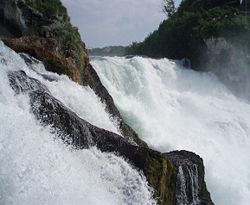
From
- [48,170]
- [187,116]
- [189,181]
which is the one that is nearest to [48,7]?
[189,181]

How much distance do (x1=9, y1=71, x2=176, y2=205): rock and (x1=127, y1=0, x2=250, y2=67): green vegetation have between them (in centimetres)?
2855

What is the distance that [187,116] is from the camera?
29859mm

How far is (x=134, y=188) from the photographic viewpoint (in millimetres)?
11469

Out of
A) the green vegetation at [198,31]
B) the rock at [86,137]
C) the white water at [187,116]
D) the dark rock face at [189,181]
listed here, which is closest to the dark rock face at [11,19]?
the rock at [86,137]

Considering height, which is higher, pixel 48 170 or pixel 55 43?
pixel 55 43

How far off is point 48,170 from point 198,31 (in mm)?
33939

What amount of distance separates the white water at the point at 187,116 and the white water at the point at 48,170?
8597 mm

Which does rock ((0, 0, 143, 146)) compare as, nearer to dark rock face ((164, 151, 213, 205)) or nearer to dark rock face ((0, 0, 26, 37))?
dark rock face ((0, 0, 26, 37))

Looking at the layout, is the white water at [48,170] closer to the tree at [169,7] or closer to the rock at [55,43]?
the rock at [55,43]

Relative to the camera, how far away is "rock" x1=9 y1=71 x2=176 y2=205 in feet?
38.4

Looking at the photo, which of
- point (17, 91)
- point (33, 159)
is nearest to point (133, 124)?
point (17, 91)

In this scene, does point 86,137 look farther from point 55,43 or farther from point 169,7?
point 169,7

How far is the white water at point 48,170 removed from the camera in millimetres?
9109

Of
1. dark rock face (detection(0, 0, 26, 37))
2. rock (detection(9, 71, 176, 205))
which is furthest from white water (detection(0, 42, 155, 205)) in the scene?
dark rock face (detection(0, 0, 26, 37))
